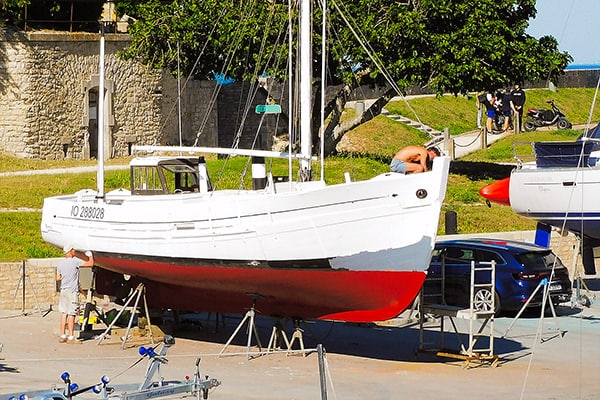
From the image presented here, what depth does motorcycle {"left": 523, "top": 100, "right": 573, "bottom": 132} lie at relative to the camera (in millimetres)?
57375

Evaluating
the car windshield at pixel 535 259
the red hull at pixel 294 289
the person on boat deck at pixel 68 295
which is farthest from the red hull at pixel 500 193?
the person on boat deck at pixel 68 295

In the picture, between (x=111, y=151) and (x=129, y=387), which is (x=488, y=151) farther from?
(x=129, y=387)

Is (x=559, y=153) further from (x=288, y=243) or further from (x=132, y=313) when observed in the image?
(x=132, y=313)

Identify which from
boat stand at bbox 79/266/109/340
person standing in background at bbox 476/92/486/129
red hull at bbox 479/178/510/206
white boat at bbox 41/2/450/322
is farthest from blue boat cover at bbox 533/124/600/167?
person standing in background at bbox 476/92/486/129

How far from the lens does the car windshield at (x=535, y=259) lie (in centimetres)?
2503

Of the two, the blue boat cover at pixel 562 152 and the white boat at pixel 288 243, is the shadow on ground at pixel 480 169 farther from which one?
the white boat at pixel 288 243

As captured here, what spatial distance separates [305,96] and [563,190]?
7.03 metres

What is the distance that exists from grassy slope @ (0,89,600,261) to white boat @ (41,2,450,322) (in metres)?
6.95

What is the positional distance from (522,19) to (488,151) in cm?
1007

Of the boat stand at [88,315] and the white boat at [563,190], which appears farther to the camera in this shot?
the white boat at [563,190]

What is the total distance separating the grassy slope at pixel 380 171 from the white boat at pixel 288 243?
6.95 meters

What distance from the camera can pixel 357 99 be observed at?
2258 inches

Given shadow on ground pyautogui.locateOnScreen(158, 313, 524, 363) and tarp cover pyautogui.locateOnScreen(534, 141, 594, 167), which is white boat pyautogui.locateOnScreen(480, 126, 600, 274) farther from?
shadow on ground pyautogui.locateOnScreen(158, 313, 524, 363)

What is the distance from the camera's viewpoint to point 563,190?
27.2 m
